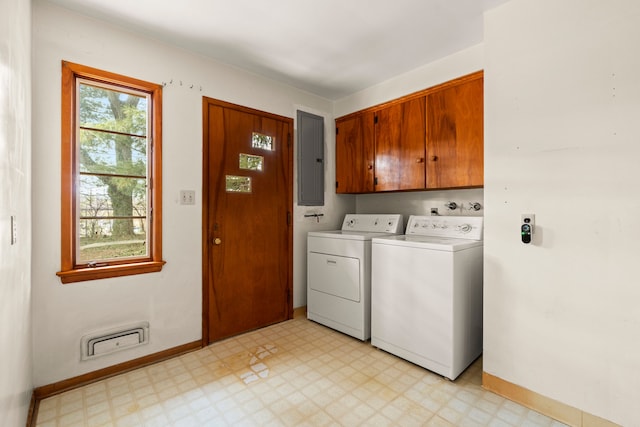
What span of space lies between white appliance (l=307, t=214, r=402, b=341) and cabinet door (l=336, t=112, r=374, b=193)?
0.38 meters

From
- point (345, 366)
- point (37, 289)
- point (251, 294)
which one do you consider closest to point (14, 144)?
point (37, 289)

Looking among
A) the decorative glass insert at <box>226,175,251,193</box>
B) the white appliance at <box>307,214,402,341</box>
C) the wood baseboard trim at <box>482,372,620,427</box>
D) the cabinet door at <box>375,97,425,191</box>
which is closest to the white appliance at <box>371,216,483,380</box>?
the white appliance at <box>307,214,402,341</box>

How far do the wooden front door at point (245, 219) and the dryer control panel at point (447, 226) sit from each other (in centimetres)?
125

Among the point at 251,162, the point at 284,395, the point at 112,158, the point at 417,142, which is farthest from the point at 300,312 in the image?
the point at 112,158

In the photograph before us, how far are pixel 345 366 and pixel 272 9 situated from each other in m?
2.50

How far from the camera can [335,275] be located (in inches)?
→ 111

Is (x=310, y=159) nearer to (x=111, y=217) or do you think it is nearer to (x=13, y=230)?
(x=111, y=217)

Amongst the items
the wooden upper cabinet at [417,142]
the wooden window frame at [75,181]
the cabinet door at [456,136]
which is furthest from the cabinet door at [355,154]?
the wooden window frame at [75,181]

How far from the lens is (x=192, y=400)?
1806mm

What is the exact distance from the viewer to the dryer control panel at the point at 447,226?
2.39m

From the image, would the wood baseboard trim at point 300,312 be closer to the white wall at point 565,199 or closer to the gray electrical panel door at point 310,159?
the gray electrical panel door at point 310,159

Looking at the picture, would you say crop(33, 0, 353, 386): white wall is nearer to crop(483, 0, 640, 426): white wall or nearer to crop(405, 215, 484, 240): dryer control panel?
crop(405, 215, 484, 240): dryer control panel

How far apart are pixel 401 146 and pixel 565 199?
1.40m

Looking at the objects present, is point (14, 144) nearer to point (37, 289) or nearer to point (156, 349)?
point (37, 289)
